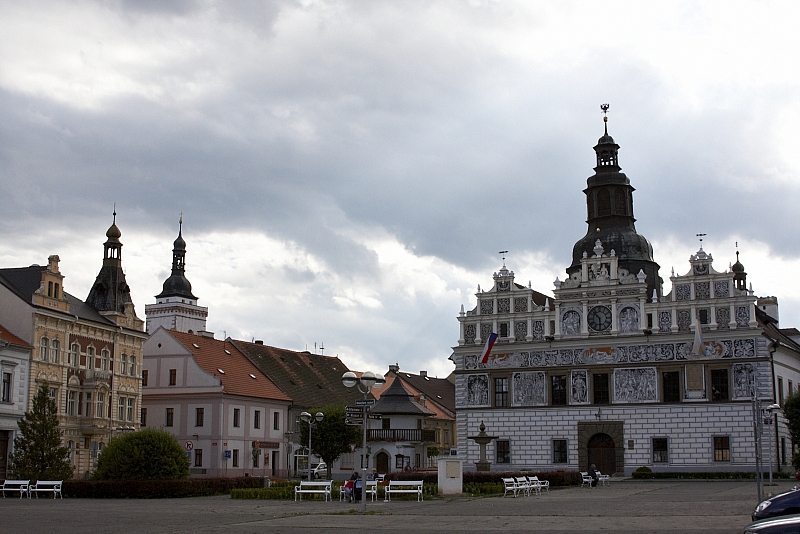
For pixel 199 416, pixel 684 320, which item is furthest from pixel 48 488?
pixel 684 320

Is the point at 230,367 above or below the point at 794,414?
above

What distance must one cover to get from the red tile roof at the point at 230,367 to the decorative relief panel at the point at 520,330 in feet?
58.7

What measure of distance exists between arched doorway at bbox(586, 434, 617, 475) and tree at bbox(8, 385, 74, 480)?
32.4m

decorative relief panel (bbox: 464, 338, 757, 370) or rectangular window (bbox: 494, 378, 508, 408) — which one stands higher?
decorative relief panel (bbox: 464, 338, 757, 370)

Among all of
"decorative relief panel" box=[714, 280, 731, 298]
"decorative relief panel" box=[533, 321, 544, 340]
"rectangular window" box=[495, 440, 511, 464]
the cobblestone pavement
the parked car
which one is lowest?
the parked car

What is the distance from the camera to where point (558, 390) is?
61344mm

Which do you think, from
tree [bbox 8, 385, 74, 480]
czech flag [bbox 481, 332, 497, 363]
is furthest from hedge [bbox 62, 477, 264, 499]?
czech flag [bbox 481, 332, 497, 363]

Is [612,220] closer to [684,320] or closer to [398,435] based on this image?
[684,320]

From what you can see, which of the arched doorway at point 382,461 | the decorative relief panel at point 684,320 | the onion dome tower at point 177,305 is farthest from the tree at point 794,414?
the onion dome tower at point 177,305

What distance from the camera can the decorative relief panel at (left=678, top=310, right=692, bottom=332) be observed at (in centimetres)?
5731

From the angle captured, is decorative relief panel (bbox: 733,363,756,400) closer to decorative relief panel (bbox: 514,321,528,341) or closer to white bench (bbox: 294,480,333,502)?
decorative relief panel (bbox: 514,321,528,341)

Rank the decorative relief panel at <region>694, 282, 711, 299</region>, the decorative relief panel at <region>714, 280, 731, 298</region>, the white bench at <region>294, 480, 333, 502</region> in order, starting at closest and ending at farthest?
the white bench at <region>294, 480, 333, 502</region> → the decorative relief panel at <region>714, 280, 731, 298</region> → the decorative relief panel at <region>694, 282, 711, 299</region>

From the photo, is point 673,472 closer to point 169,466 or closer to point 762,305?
point 762,305

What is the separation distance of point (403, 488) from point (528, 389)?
26.8 meters
